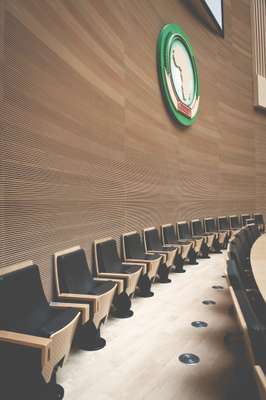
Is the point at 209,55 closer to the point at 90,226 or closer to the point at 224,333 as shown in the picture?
the point at 90,226

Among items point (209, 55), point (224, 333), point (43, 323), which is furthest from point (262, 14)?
point (43, 323)

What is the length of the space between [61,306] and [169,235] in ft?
10.4

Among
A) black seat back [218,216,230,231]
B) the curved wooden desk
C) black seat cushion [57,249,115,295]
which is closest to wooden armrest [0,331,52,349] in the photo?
black seat cushion [57,249,115,295]

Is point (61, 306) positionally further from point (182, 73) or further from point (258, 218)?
point (258, 218)

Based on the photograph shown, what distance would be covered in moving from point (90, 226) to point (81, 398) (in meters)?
1.76

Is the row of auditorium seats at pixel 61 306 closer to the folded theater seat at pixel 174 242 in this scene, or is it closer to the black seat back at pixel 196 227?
the folded theater seat at pixel 174 242

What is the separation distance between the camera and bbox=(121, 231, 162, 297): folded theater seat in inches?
141

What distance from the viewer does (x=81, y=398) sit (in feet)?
5.82

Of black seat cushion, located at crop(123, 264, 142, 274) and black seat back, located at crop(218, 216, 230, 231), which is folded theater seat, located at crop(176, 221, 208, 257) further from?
black seat cushion, located at crop(123, 264, 142, 274)

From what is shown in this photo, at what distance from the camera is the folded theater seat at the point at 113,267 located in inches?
117

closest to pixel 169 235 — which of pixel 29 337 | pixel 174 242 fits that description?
pixel 174 242

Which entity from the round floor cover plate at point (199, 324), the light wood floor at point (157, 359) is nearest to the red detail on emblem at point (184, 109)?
the light wood floor at point (157, 359)

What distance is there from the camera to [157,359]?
2.20 metres

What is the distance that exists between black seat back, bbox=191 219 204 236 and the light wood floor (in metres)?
2.69
